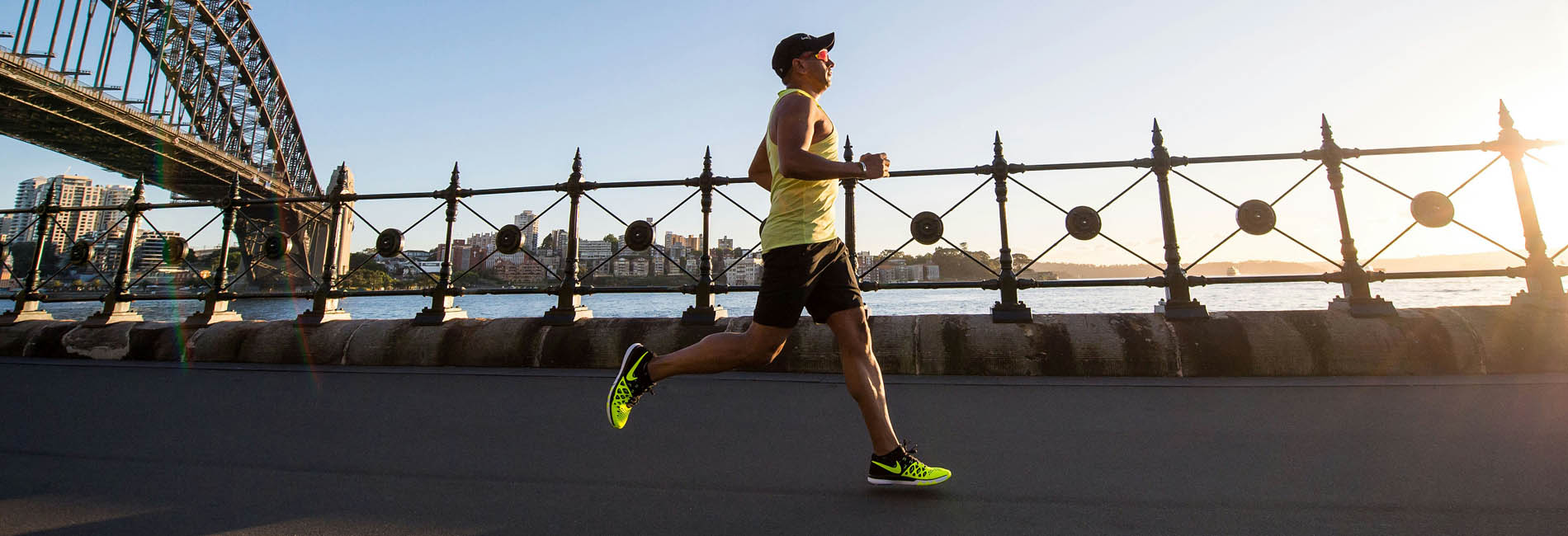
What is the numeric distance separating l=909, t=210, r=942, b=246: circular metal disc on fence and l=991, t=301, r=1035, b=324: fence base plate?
2.79ft

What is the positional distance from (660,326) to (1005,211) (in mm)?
2818

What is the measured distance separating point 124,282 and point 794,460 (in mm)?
8017

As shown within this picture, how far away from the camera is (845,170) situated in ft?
6.66

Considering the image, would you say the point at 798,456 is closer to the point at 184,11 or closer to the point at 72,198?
the point at 184,11

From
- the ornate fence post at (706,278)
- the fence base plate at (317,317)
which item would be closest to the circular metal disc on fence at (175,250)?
the fence base plate at (317,317)

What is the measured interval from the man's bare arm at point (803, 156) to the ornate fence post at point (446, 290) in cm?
411

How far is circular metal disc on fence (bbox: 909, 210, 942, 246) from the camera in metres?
4.62

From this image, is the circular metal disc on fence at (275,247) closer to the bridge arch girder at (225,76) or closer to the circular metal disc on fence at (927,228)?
the circular metal disc on fence at (927,228)

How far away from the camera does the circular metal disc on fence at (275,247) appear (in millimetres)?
5898

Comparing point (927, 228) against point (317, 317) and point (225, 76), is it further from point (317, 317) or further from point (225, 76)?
point (225, 76)

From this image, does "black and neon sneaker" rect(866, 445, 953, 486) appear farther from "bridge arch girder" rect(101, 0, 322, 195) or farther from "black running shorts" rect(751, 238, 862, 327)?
"bridge arch girder" rect(101, 0, 322, 195)

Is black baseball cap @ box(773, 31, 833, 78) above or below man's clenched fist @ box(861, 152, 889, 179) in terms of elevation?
above

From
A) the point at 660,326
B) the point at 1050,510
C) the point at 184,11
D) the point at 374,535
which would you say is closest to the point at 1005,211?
the point at 660,326

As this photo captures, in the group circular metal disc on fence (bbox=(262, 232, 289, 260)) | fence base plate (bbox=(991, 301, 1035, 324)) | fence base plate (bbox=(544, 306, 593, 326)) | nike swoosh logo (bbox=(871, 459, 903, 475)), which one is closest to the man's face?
nike swoosh logo (bbox=(871, 459, 903, 475))
